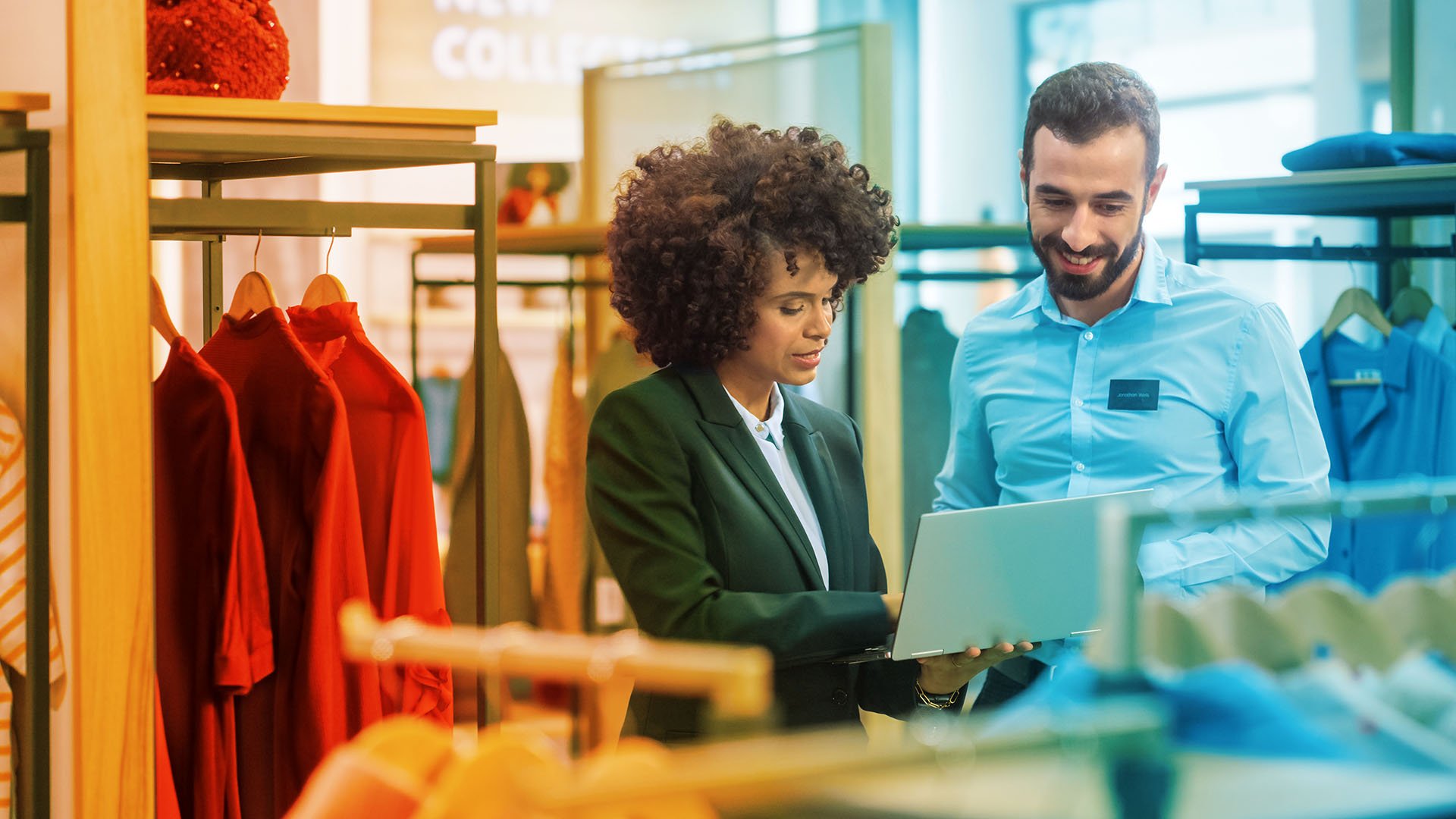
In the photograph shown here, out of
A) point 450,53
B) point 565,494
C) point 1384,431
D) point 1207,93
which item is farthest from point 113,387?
point 1207,93

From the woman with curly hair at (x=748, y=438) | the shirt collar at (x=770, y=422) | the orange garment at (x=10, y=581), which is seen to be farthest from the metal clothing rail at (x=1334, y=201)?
the orange garment at (x=10, y=581)

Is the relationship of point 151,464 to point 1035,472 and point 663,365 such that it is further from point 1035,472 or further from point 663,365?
point 1035,472

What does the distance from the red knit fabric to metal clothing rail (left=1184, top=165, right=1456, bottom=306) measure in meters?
1.79

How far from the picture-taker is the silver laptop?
1.66 meters

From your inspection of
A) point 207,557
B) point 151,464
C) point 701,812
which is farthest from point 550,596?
point 701,812

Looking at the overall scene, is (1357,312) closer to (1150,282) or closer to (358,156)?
(1150,282)

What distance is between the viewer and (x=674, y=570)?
1788 mm

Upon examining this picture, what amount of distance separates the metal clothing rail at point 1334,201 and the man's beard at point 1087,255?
76 centimetres

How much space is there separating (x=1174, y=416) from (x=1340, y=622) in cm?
96

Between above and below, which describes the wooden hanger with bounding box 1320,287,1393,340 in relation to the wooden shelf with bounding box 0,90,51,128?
below

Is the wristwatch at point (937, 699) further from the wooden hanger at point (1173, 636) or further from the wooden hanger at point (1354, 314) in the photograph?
the wooden hanger at point (1354, 314)

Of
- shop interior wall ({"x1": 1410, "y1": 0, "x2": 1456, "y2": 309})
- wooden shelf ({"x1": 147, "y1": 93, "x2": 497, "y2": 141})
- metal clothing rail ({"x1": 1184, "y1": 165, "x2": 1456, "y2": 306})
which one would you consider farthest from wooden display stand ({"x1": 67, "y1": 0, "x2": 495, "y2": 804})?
shop interior wall ({"x1": 1410, "y1": 0, "x2": 1456, "y2": 309})

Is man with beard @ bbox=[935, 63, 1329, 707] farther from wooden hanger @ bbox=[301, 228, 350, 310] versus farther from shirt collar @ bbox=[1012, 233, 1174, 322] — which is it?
wooden hanger @ bbox=[301, 228, 350, 310]

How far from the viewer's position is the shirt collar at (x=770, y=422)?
1.98 metres
